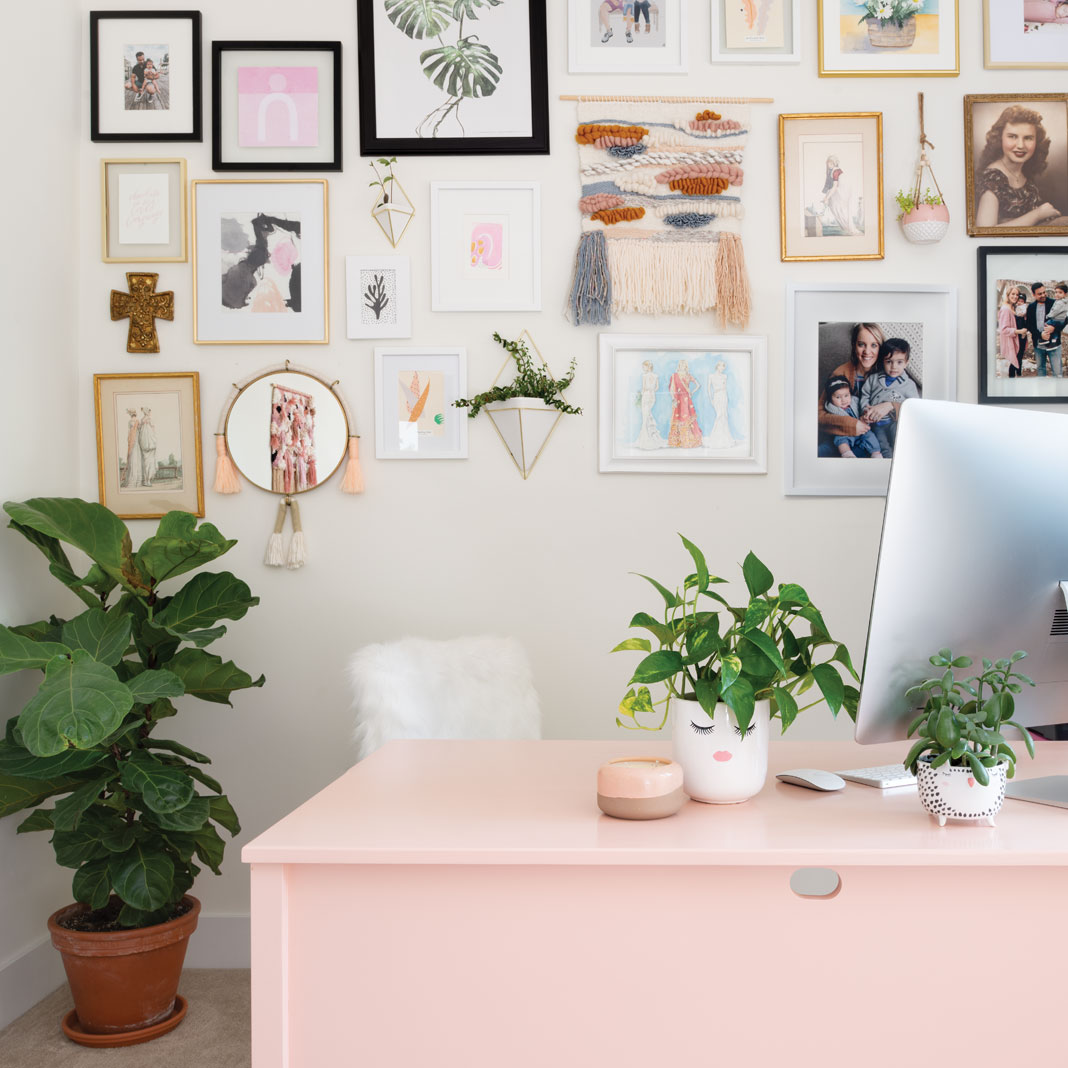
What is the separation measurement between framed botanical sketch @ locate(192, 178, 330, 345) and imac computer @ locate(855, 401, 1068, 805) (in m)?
1.85

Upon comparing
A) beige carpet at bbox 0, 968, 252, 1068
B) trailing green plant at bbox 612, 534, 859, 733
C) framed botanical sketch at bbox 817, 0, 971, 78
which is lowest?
beige carpet at bbox 0, 968, 252, 1068

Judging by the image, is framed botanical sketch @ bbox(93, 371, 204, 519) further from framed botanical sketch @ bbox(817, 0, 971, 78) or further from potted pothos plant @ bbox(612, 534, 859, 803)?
framed botanical sketch @ bbox(817, 0, 971, 78)

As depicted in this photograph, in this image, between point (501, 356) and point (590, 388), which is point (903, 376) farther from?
point (501, 356)

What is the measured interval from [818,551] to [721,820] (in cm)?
160

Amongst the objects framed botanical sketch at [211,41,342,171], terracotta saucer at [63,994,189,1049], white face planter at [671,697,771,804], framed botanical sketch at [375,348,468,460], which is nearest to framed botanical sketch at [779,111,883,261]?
framed botanical sketch at [375,348,468,460]

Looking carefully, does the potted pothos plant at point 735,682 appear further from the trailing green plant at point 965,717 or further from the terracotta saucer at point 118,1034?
the terracotta saucer at point 118,1034

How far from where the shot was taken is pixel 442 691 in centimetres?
202

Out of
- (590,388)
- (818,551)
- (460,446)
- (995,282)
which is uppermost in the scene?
(995,282)

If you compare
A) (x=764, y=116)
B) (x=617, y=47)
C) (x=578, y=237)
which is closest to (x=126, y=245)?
(x=578, y=237)

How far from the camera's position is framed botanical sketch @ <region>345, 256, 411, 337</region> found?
8.43ft

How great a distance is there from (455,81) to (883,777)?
216cm

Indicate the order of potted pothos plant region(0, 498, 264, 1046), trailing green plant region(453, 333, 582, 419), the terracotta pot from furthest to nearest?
trailing green plant region(453, 333, 582, 419) → the terracotta pot → potted pothos plant region(0, 498, 264, 1046)

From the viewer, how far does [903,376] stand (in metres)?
2.59

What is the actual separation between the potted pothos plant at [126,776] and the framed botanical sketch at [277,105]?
111 cm
